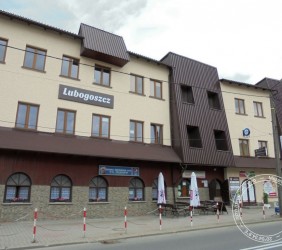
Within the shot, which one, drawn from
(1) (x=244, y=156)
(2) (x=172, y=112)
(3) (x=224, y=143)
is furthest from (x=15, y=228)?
(1) (x=244, y=156)

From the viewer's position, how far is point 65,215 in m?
16.5

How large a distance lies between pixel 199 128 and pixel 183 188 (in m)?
4.84

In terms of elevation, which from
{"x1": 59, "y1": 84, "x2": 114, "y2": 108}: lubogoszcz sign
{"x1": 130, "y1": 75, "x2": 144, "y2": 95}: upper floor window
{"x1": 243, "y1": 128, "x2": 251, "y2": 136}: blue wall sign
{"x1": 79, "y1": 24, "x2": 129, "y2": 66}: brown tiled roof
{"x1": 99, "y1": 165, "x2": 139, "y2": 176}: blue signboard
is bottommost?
{"x1": 99, "y1": 165, "x2": 139, "y2": 176}: blue signboard

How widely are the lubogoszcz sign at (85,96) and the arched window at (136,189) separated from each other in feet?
17.7

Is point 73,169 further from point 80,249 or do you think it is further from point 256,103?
point 256,103

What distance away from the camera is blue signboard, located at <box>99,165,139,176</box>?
18.4 meters

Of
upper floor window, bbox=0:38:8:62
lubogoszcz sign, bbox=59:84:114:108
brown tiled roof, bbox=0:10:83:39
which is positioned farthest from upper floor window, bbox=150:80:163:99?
upper floor window, bbox=0:38:8:62

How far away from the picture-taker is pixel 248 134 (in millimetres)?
25688

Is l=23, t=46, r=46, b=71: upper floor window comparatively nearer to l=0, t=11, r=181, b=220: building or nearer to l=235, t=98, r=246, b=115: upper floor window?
l=0, t=11, r=181, b=220: building

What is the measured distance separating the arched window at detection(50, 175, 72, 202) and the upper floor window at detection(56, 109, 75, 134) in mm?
2850

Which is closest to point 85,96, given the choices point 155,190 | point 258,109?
point 155,190

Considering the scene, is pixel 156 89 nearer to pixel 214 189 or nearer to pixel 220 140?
pixel 220 140

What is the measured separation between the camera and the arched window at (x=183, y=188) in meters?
21.8

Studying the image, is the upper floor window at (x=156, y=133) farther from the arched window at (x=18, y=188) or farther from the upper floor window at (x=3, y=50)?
the upper floor window at (x=3, y=50)
